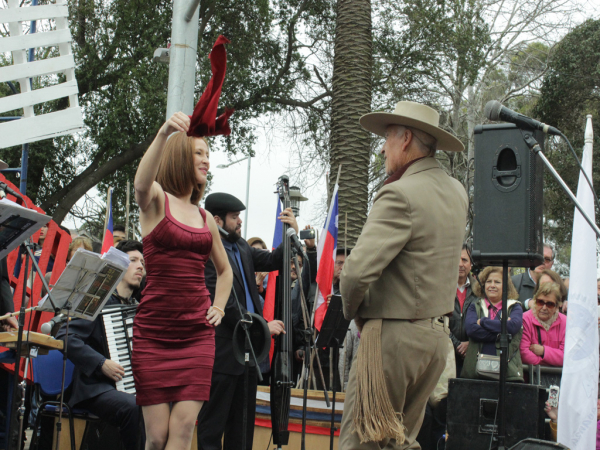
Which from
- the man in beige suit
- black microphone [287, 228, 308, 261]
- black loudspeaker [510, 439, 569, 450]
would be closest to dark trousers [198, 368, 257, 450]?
black microphone [287, 228, 308, 261]

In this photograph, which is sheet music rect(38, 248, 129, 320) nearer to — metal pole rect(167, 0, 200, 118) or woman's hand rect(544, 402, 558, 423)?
metal pole rect(167, 0, 200, 118)

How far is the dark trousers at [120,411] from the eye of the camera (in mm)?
5098

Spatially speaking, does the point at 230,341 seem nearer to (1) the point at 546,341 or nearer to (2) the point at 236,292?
(2) the point at 236,292

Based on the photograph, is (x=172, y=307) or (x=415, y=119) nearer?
(x=415, y=119)

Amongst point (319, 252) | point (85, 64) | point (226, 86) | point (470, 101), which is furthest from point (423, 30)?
point (319, 252)

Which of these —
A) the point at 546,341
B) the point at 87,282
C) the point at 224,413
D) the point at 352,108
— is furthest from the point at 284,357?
the point at 352,108

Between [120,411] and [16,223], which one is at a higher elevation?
[16,223]

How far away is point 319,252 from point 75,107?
306cm

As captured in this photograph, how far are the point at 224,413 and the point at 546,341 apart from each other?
11.4ft

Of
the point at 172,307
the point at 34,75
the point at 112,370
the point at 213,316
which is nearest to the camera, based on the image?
the point at 172,307

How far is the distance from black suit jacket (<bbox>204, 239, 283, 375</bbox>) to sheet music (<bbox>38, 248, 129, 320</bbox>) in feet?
A: 2.23

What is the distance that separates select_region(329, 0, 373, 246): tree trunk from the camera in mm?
8445

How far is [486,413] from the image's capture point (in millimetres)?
5363

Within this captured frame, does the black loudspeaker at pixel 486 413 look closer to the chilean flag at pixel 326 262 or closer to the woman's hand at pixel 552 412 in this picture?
the woman's hand at pixel 552 412
